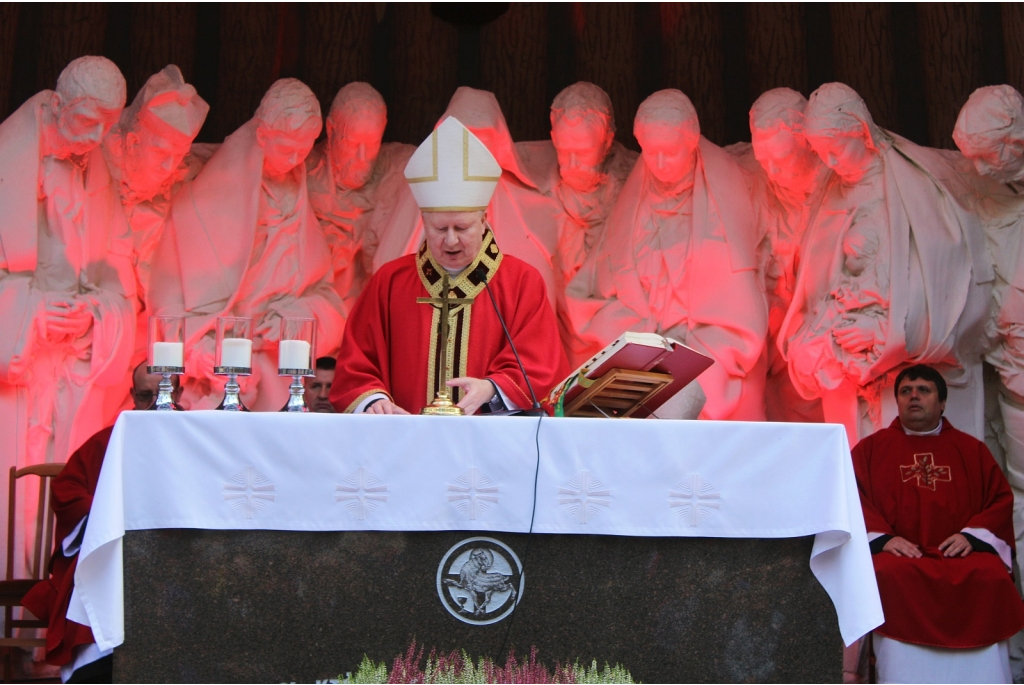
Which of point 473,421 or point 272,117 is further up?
point 272,117

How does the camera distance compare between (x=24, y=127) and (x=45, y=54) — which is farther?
(x=45, y=54)

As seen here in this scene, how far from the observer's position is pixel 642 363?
347cm

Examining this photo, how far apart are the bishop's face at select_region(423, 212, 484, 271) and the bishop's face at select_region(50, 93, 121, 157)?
2547 millimetres

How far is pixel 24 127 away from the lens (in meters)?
5.98

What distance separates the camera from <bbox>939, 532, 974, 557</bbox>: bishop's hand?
5.21m

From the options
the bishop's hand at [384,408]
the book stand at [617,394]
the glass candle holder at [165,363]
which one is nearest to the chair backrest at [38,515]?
the glass candle holder at [165,363]

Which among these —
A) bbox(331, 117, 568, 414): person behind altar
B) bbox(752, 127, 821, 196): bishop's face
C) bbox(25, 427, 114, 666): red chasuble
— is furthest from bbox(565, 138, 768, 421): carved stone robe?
bbox(25, 427, 114, 666): red chasuble

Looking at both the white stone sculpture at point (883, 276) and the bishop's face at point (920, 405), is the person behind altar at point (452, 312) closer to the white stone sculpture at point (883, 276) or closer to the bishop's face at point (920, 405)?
the bishop's face at point (920, 405)

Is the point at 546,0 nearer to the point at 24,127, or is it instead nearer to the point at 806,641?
the point at 24,127

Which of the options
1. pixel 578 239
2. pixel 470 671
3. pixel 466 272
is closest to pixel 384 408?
pixel 466 272

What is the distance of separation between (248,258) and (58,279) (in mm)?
908

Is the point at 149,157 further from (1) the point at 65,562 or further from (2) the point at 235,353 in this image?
(2) the point at 235,353

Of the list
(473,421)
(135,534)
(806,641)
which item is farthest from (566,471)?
(135,534)

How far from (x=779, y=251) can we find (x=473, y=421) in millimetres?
3722
